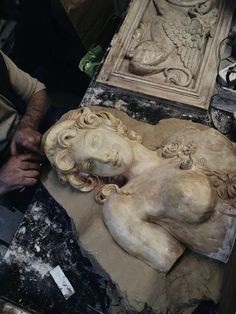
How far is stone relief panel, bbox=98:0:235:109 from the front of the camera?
3.01 m

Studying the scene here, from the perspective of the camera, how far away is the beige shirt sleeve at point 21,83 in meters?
2.76

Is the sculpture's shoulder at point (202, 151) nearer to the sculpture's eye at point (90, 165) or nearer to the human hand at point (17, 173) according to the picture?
the sculpture's eye at point (90, 165)

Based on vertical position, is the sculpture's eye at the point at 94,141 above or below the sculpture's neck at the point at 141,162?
above

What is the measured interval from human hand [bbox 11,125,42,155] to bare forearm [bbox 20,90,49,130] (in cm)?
8

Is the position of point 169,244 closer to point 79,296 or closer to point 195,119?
point 79,296

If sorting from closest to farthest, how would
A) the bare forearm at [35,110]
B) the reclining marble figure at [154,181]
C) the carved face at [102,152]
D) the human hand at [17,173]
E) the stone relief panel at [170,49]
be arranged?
the reclining marble figure at [154,181]
the carved face at [102,152]
the human hand at [17,173]
the bare forearm at [35,110]
the stone relief panel at [170,49]

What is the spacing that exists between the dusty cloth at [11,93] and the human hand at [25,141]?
0.10 metres

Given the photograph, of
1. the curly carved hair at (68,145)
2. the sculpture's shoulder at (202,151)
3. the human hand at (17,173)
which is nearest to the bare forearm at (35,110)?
the human hand at (17,173)

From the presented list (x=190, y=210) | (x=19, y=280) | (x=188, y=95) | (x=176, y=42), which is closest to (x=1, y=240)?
(x=19, y=280)

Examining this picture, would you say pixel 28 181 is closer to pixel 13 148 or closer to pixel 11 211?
pixel 13 148

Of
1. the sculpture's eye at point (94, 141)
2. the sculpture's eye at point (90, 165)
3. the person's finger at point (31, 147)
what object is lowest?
the person's finger at point (31, 147)

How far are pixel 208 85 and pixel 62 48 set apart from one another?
1444mm

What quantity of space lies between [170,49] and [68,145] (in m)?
1.30

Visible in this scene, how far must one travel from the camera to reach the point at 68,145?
2.38 meters
